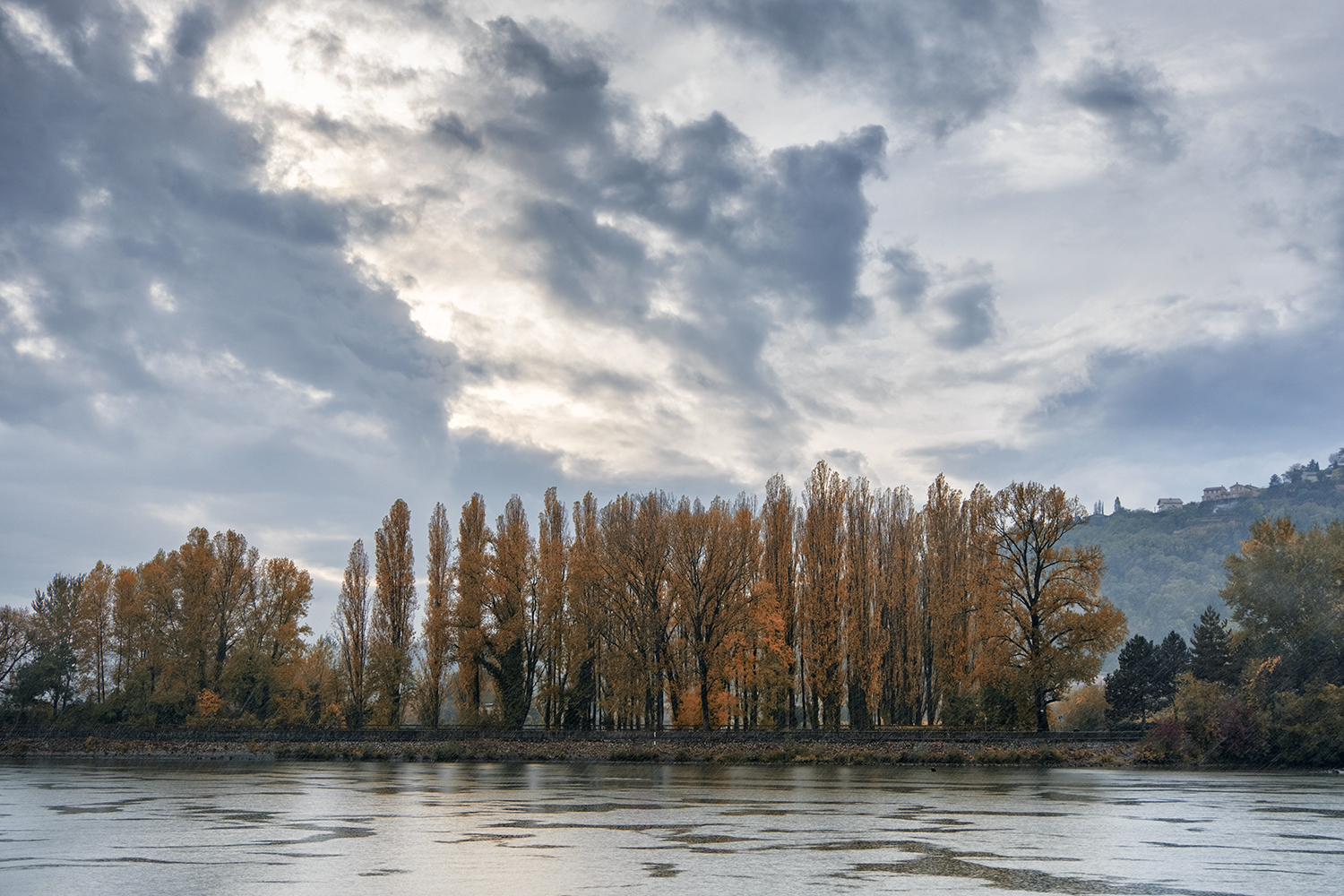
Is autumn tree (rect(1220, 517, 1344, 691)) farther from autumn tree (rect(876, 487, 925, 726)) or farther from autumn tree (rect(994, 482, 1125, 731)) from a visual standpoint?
autumn tree (rect(876, 487, 925, 726))

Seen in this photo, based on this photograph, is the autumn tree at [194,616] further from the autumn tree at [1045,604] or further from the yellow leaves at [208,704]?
the autumn tree at [1045,604]

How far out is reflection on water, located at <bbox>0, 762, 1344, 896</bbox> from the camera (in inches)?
538

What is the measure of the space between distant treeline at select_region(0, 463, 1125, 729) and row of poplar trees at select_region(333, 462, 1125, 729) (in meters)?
0.14

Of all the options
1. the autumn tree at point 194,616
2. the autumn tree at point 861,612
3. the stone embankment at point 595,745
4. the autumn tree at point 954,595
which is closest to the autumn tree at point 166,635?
the autumn tree at point 194,616

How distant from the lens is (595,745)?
52.5m

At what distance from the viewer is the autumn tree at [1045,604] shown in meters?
48.5

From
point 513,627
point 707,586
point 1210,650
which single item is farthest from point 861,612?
point 1210,650

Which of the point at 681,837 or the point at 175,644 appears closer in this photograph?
the point at 681,837

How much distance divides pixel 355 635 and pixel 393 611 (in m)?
3.07

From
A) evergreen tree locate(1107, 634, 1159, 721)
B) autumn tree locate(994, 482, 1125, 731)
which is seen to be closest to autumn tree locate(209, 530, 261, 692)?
autumn tree locate(994, 482, 1125, 731)

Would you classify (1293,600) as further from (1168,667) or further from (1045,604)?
(1168,667)

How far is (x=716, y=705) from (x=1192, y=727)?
24.2m

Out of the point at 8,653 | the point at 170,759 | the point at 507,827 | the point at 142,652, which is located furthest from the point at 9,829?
the point at 8,653

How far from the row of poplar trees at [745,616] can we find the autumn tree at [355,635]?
140mm
